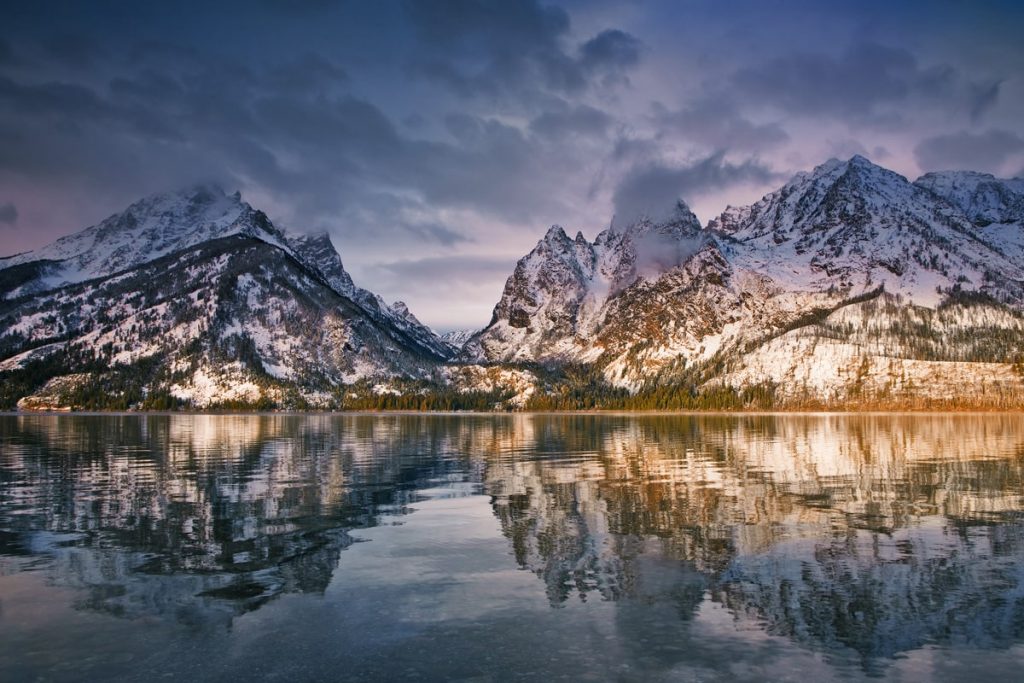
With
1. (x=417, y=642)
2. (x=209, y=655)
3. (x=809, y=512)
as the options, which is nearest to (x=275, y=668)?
(x=209, y=655)

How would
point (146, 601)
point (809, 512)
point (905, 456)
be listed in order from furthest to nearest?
point (905, 456), point (809, 512), point (146, 601)

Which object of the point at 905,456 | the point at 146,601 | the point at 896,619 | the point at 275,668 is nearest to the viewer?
the point at 275,668

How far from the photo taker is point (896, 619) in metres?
25.6

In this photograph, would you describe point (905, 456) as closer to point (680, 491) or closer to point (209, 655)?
point (680, 491)

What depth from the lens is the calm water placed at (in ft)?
73.3

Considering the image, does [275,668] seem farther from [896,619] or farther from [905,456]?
[905,456]

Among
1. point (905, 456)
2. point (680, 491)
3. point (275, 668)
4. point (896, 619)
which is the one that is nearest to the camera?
point (275, 668)

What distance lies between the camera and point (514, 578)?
1264 inches

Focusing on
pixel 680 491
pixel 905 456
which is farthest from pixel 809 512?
pixel 905 456

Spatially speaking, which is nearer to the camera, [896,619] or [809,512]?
[896,619]

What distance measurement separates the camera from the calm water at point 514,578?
22.3m

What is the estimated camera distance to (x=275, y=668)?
21656mm

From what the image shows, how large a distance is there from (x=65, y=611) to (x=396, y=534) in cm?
1776

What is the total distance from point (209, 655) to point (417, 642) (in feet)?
20.3
